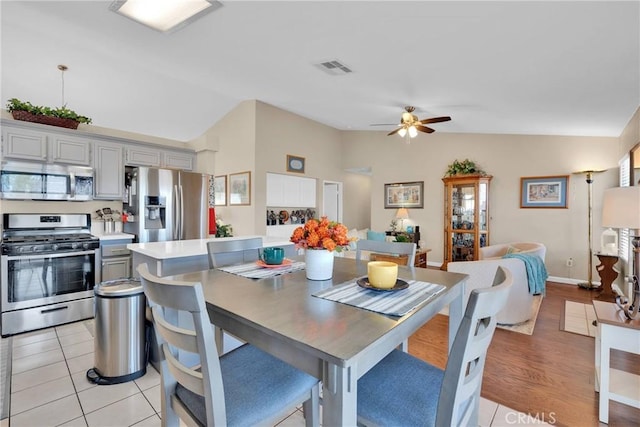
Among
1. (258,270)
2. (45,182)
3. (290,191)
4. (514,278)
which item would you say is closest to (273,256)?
(258,270)

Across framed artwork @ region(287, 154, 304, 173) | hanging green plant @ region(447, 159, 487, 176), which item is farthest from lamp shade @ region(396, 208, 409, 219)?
framed artwork @ region(287, 154, 304, 173)

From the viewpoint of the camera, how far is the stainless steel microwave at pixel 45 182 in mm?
3332

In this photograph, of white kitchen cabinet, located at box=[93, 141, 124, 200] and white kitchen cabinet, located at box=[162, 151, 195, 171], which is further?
white kitchen cabinet, located at box=[162, 151, 195, 171]

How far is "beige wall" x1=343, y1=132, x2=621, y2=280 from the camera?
4.73m

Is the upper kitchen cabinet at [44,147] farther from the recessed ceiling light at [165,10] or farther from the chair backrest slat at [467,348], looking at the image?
the chair backrest slat at [467,348]

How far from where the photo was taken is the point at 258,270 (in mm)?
1673

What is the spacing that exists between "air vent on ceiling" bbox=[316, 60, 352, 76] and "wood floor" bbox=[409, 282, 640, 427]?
2.80 meters

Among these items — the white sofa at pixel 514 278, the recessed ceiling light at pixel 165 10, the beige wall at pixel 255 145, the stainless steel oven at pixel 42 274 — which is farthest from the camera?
the beige wall at pixel 255 145

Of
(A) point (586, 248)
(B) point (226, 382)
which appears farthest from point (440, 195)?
(B) point (226, 382)

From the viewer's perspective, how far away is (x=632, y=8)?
5.16 feet

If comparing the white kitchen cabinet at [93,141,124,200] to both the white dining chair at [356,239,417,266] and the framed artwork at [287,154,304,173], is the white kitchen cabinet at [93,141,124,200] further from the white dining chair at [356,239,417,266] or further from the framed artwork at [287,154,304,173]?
the white dining chair at [356,239,417,266]

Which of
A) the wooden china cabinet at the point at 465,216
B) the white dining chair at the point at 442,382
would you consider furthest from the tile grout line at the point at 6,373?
the wooden china cabinet at the point at 465,216

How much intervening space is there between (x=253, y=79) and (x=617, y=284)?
5874 millimetres

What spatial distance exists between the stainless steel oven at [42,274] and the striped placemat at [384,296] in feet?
10.8
